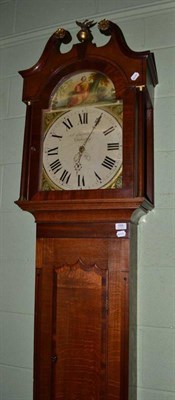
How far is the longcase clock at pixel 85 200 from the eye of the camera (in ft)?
3.36

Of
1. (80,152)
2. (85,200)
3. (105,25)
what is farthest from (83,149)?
(105,25)

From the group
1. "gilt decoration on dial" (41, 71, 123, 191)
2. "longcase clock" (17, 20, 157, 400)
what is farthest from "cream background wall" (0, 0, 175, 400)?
"gilt decoration on dial" (41, 71, 123, 191)

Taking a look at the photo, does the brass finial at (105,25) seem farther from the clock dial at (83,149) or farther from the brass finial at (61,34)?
the clock dial at (83,149)

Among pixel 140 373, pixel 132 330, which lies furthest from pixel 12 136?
pixel 140 373

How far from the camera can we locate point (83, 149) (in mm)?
1115

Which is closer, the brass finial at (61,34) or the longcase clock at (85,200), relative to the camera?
the longcase clock at (85,200)

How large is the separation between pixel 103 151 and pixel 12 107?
0.63 m

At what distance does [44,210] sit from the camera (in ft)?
3.66

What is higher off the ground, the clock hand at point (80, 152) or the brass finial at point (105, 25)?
the brass finial at point (105, 25)

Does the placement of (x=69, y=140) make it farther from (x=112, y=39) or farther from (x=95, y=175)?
(x=112, y=39)

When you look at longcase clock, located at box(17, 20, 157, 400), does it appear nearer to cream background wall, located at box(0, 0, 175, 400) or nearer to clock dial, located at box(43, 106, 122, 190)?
clock dial, located at box(43, 106, 122, 190)

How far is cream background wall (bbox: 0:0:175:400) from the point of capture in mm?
1176

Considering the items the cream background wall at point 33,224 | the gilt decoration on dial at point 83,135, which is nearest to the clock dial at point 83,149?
the gilt decoration on dial at point 83,135

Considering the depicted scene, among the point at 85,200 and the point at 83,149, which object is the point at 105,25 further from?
the point at 85,200
